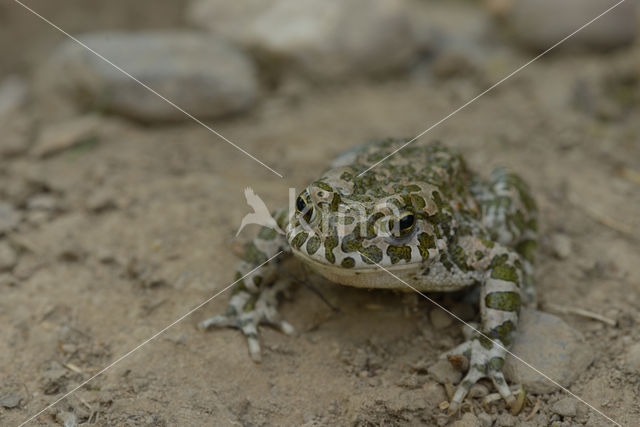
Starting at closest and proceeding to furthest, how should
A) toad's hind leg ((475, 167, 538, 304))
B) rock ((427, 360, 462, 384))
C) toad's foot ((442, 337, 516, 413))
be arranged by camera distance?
toad's foot ((442, 337, 516, 413)) < rock ((427, 360, 462, 384)) < toad's hind leg ((475, 167, 538, 304))

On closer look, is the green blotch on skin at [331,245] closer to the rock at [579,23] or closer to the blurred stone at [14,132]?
the blurred stone at [14,132]

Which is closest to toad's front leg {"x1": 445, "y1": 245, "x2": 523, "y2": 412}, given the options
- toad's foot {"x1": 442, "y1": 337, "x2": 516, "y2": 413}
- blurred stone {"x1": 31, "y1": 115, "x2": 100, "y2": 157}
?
toad's foot {"x1": 442, "y1": 337, "x2": 516, "y2": 413}

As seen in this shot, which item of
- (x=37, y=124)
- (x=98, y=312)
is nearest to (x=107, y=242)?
(x=98, y=312)

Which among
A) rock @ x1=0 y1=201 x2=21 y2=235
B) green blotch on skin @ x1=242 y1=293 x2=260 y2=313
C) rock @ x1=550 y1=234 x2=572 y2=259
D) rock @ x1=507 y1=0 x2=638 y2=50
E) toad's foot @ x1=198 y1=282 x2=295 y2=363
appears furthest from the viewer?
rock @ x1=507 y1=0 x2=638 y2=50

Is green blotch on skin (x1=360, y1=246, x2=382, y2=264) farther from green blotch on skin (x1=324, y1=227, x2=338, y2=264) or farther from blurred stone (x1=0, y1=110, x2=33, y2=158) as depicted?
blurred stone (x1=0, y1=110, x2=33, y2=158)

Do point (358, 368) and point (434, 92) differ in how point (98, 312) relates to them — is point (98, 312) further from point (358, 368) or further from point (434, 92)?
point (434, 92)

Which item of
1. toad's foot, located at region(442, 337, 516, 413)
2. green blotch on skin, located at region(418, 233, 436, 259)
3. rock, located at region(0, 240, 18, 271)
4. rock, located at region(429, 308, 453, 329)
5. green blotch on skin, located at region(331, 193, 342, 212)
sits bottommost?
rock, located at region(0, 240, 18, 271)

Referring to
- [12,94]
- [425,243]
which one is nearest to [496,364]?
[425,243]

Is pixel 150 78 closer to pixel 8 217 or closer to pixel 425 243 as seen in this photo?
pixel 8 217
